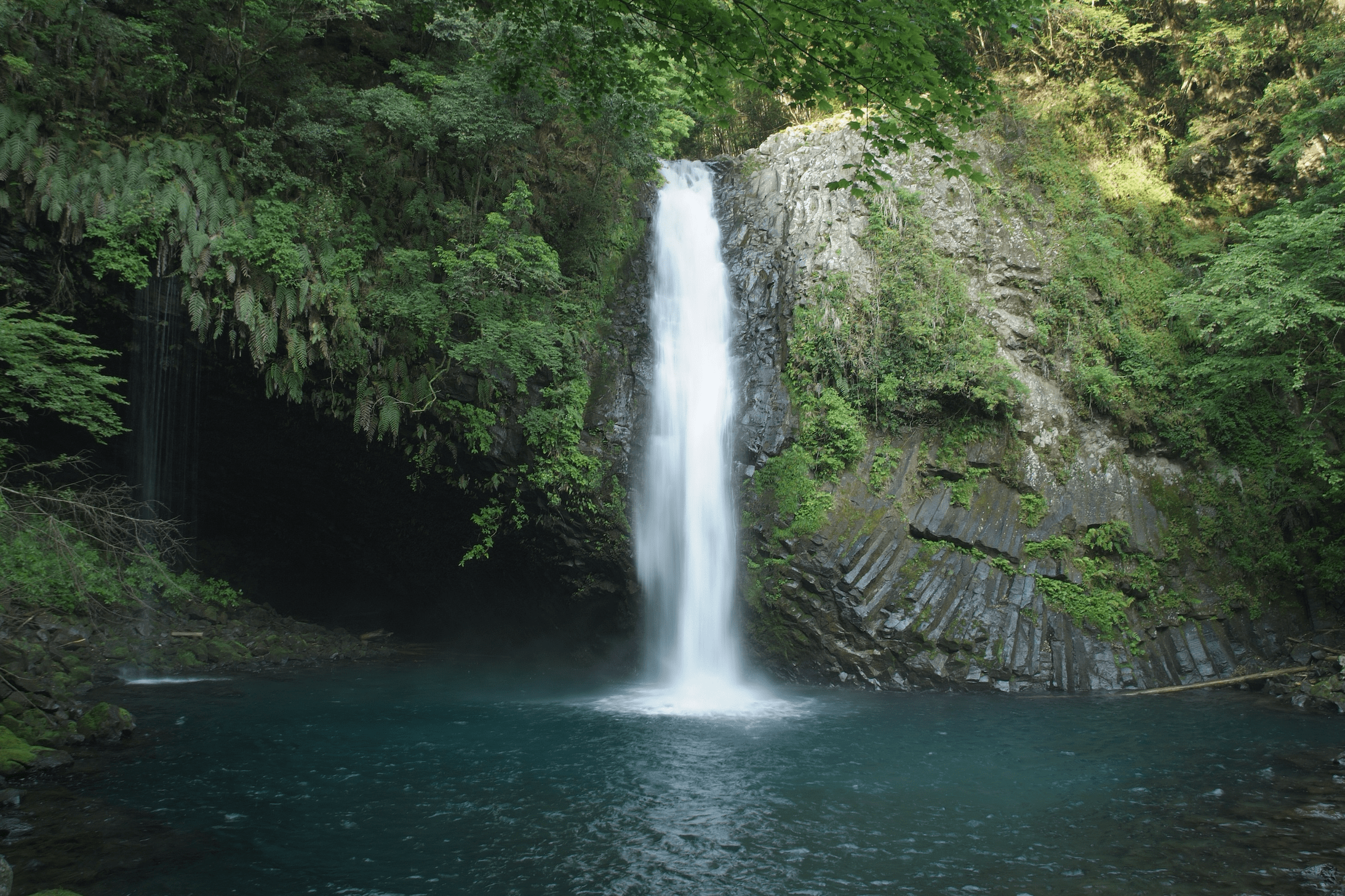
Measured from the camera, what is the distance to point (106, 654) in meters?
12.1

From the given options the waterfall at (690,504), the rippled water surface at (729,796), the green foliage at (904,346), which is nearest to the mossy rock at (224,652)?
the rippled water surface at (729,796)

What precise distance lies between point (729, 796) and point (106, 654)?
10.9m

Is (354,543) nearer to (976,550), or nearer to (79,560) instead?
(79,560)

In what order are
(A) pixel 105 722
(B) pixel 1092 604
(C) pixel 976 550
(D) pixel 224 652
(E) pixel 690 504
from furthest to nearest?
(D) pixel 224 652 < (E) pixel 690 504 < (C) pixel 976 550 < (B) pixel 1092 604 < (A) pixel 105 722

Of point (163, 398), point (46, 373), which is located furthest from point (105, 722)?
point (163, 398)

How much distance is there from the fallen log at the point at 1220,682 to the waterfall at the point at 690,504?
6.23m

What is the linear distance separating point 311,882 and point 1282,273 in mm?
15189

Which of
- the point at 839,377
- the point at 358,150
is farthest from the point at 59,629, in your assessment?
the point at 839,377

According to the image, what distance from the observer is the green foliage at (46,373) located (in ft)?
25.9

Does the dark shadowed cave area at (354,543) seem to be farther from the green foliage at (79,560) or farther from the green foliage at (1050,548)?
the green foliage at (1050,548)

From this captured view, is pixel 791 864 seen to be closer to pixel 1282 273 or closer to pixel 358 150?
pixel 358 150

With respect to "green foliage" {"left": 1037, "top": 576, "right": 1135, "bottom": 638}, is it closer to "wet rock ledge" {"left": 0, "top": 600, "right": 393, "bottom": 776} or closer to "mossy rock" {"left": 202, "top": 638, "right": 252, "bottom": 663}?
"wet rock ledge" {"left": 0, "top": 600, "right": 393, "bottom": 776}

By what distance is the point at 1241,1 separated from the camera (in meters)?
15.7

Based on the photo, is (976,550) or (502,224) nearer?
(502,224)
